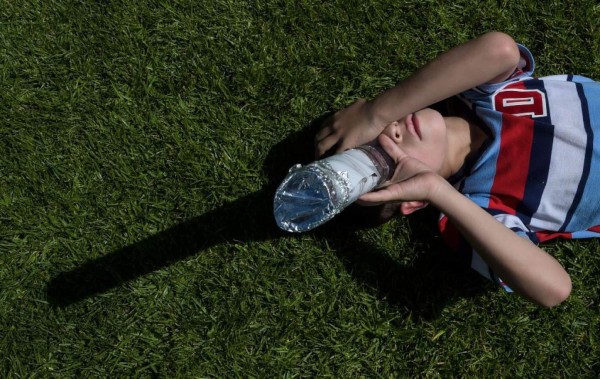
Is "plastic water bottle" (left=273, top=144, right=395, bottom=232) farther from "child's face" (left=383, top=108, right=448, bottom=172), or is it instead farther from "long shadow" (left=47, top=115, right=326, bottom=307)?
"long shadow" (left=47, top=115, right=326, bottom=307)

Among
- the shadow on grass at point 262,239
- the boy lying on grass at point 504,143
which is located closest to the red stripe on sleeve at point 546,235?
the boy lying on grass at point 504,143

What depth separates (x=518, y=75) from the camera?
2.58 metres

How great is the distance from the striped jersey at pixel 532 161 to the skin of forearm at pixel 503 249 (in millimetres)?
220

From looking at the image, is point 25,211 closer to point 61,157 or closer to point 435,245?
point 61,157

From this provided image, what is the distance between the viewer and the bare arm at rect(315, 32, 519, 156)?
2.40 meters

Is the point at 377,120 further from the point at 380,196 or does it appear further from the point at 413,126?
the point at 380,196

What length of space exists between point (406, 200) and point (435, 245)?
0.79m

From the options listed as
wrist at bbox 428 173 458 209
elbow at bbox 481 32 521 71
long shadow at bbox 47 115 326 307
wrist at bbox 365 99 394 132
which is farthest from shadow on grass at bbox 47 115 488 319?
elbow at bbox 481 32 521 71

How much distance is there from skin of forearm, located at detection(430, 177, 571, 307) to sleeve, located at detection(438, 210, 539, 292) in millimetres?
130

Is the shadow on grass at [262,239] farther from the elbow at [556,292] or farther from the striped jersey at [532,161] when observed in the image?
the elbow at [556,292]

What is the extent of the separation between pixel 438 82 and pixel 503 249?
62 centimetres

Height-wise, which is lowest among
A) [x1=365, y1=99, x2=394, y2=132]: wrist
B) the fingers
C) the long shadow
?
the long shadow

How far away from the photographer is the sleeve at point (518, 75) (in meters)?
2.54

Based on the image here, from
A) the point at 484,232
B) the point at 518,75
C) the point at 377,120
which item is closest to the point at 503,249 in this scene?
the point at 484,232
